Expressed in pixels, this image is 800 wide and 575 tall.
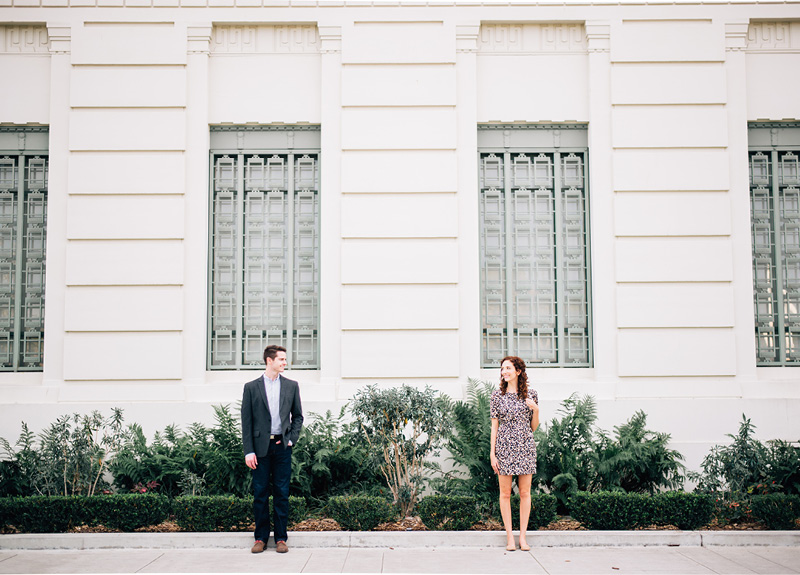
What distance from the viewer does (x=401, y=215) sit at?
10.0 metres

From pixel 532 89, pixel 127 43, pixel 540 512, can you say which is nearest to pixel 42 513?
pixel 540 512

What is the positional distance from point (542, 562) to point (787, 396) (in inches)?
192

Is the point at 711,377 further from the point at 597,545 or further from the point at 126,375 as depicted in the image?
the point at 126,375

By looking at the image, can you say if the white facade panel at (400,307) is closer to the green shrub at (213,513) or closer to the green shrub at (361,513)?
the green shrub at (361,513)

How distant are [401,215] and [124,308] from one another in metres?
3.90

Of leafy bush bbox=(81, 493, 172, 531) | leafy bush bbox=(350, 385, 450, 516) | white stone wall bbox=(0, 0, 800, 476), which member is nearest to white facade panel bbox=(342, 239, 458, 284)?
white stone wall bbox=(0, 0, 800, 476)

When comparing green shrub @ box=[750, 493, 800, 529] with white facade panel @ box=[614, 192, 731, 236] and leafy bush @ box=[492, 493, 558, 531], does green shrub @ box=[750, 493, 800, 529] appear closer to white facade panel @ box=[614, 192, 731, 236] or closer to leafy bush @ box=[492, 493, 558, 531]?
leafy bush @ box=[492, 493, 558, 531]

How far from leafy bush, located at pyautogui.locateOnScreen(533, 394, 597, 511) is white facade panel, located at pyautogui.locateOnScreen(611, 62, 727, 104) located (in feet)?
14.4

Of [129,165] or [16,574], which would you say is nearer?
[16,574]

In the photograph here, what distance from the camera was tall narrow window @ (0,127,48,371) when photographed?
409 inches

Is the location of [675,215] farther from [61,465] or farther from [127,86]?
[61,465]

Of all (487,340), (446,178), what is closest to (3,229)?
(446,178)

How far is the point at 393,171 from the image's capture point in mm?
10086

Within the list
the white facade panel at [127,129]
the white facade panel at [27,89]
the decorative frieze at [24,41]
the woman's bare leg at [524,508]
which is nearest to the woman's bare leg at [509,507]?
the woman's bare leg at [524,508]
